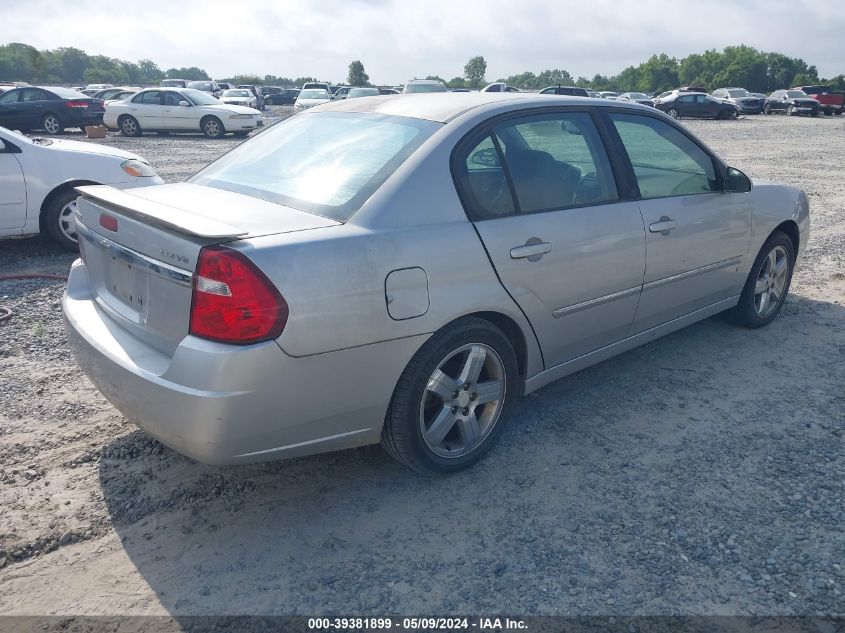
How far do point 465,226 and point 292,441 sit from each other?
1193 millimetres

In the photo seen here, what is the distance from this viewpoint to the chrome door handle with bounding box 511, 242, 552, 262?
3.31 meters

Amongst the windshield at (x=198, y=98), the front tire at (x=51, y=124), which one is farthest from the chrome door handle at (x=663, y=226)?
the front tire at (x=51, y=124)

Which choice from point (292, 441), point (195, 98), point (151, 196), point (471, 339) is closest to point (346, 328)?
point (292, 441)

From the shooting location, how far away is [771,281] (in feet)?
17.1

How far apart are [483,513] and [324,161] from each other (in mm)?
1781

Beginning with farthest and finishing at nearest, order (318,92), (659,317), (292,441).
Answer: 1. (318,92)
2. (659,317)
3. (292,441)

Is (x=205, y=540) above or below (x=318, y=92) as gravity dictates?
below

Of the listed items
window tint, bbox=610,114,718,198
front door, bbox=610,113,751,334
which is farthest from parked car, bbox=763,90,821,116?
window tint, bbox=610,114,718,198

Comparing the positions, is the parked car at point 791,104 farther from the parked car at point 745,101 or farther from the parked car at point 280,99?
the parked car at point 280,99

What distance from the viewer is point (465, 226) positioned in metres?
3.15

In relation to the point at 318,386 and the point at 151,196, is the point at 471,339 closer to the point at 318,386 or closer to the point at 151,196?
the point at 318,386

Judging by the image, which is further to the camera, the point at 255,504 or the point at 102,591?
the point at 255,504

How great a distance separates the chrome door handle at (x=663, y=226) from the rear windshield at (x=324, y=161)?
1.44m

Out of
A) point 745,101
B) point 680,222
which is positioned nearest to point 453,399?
point 680,222
